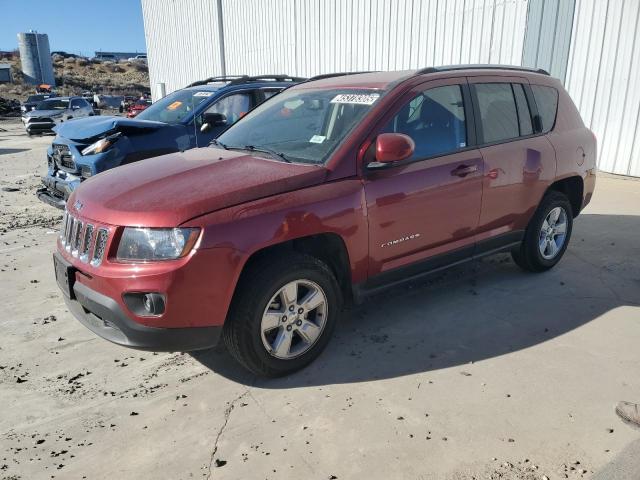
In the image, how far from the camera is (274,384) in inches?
128

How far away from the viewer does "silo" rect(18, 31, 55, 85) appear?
5712cm

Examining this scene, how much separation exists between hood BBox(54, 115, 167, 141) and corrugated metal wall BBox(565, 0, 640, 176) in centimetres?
738

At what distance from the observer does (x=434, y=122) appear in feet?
12.7

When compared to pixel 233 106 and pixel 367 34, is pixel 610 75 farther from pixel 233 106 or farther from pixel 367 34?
pixel 233 106

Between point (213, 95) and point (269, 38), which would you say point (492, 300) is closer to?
point (213, 95)

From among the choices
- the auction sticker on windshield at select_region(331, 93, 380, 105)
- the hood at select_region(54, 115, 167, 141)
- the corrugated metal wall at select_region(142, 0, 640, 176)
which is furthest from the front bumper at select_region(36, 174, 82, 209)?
the corrugated metal wall at select_region(142, 0, 640, 176)

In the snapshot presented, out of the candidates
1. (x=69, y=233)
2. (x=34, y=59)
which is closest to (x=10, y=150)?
(x=69, y=233)

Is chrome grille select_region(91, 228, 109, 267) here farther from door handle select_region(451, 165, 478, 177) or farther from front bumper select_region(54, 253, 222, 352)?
door handle select_region(451, 165, 478, 177)

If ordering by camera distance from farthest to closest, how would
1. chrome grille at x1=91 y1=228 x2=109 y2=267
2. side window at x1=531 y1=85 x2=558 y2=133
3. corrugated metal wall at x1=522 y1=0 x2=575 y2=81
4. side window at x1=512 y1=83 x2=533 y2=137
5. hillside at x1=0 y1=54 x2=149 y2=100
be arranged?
1. hillside at x1=0 y1=54 x2=149 y2=100
2. corrugated metal wall at x1=522 y1=0 x2=575 y2=81
3. side window at x1=531 y1=85 x2=558 y2=133
4. side window at x1=512 y1=83 x2=533 y2=137
5. chrome grille at x1=91 y1=228 x2=109 y2=267

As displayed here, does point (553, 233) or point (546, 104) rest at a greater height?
point (546, 104)

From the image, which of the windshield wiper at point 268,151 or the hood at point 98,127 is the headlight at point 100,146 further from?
the windshield wiper at point 268,151

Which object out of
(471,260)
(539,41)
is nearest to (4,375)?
(471,260)

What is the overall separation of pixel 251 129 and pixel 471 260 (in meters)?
2.07

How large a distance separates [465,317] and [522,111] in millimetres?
1849
